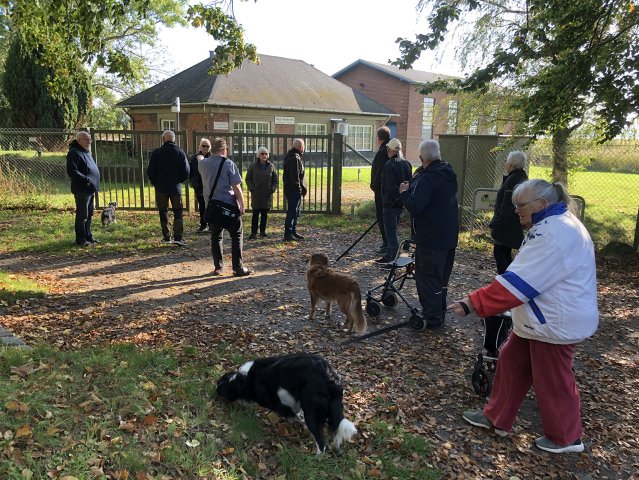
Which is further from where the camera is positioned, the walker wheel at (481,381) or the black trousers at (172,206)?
the black trousers at (172,206)

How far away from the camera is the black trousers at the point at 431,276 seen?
5.50 meters

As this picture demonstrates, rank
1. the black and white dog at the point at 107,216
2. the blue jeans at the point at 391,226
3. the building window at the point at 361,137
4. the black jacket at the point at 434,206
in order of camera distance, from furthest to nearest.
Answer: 1. the building window at the point at 361,137
2. the black and white dog at the point at 107,216
3. the blue jeans at the point at 391,226
4. the black jacket at the point at 434,206

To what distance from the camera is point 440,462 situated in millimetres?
3561

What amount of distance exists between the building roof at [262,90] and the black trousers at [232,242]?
1771 centimetres

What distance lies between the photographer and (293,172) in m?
10.2

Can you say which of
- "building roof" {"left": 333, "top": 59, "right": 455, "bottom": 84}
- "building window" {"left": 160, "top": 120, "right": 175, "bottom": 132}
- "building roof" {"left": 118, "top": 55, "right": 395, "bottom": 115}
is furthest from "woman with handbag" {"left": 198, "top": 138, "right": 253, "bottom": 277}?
"building roof" {"left": 333, "top": 59, "right": 455, "bottom": 84}

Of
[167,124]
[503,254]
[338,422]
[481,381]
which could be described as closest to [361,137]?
[167,124]

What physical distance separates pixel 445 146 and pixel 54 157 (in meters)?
13.8

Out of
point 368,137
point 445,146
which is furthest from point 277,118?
point 445,146

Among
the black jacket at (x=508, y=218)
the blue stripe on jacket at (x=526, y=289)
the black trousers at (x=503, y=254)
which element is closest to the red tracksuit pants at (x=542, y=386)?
the blue stripe on jacket at (x=526, y=289)

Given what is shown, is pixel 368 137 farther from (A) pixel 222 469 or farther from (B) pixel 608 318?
(A) pixel 222 469

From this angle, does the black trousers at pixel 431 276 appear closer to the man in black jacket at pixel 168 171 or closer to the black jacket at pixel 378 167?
the black jacket at pixel 378 167

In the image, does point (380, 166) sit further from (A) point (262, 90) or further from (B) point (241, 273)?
(A) point (262, 90)

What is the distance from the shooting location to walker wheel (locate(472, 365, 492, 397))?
14.1 ft
